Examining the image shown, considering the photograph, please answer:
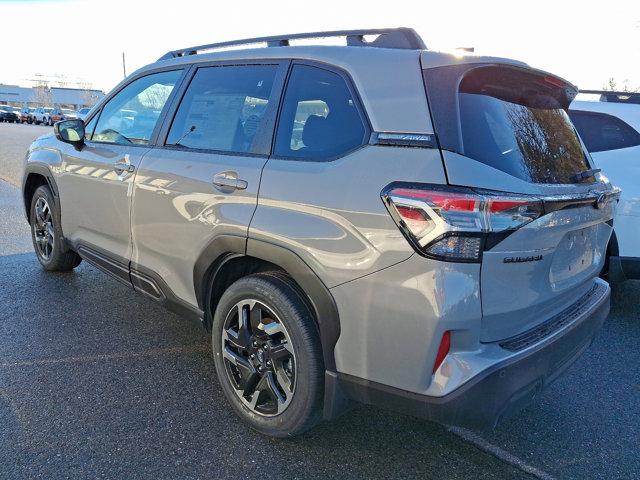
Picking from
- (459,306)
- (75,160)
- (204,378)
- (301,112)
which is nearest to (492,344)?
(459,306)

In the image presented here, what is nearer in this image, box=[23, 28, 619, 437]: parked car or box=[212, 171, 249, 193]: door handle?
box=[23, 28, 619, 437]: parked car

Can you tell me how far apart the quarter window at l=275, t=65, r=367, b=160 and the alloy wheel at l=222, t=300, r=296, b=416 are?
2.57ft

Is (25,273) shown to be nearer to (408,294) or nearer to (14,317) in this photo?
(14,317)

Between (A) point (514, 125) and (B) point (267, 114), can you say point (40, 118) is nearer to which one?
(B) point (267, 114)

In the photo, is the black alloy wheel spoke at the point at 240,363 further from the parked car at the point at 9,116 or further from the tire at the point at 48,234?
the parked car at the point at 9,116

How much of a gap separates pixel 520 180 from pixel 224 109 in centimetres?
171

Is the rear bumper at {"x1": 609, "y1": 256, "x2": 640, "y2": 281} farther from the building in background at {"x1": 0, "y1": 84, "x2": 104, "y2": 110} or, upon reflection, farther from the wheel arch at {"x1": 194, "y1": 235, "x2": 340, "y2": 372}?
the building in background at {"x1": 0, "y1": 84, "x2": 104, "y2": 110}

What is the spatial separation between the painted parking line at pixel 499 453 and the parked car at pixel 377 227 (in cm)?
48

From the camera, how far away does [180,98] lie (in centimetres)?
323

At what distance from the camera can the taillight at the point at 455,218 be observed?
6.08 feet

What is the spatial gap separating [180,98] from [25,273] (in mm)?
2775

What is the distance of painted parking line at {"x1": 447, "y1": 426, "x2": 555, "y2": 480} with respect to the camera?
7.84ft

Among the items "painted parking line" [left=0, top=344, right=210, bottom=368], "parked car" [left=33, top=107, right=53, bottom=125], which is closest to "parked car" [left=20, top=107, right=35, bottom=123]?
"parked car" [left=33, top=107, right=53, bottom=125]

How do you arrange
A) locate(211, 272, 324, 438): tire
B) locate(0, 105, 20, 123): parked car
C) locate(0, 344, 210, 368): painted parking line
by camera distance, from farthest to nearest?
locate(0, 105, 20, 123): parked car
locate(0, 344, 210, 368): painted parking line
locate(211, 272, 324, 438): tire
